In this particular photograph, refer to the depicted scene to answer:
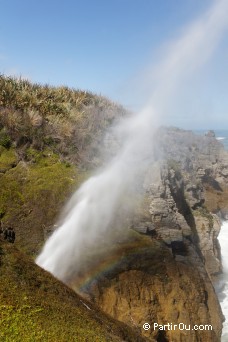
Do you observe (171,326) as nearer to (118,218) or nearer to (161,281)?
(161,281)

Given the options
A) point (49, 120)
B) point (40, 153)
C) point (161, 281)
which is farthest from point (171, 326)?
point (49, 120)

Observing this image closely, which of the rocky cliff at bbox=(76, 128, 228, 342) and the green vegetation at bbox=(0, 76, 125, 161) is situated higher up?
the green vegetation at bbox=(0, 76, 125, 161)

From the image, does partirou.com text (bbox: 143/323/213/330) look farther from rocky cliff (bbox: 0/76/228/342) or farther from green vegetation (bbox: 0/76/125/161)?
green vegetation (bbox: 0/76/125/161)

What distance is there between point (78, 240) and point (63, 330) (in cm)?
576

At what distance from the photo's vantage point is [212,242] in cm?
1526

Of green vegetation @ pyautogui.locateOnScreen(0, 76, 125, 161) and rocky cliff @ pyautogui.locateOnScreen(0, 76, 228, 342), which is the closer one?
rocky cliff @ pyautogui.locateOnScreen(0, 76, 228, 342)

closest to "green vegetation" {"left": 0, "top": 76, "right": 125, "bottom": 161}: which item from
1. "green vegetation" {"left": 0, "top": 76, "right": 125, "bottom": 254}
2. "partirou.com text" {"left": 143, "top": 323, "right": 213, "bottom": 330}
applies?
"green vegetation" {"left": 0, "top": 76, "right": 125, "bottom": 254}

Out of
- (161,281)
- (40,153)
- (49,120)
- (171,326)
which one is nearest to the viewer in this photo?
(171,326)

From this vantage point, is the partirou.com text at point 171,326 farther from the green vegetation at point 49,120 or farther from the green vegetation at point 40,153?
the green vegetation at point 49,120

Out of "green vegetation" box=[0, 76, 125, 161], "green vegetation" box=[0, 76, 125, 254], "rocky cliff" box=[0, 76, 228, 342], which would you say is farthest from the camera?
"green vegetation" box=[0, 76, 125, 161]

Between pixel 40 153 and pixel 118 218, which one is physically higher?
pixel 40 153

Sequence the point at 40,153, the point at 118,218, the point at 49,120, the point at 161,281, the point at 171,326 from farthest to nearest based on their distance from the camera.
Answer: the point at 49,120
the point at 40,153
the point at 118,218
the point at 161,281
the point at 171,326

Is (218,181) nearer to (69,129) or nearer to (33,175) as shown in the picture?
(69,129)

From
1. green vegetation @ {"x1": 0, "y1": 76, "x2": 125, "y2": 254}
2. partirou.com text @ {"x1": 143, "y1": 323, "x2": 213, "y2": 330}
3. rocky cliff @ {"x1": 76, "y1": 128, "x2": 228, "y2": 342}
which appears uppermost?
green vegetation @ {"x1": 0, "y1": 76, "x2": 125, "y2": 254}
